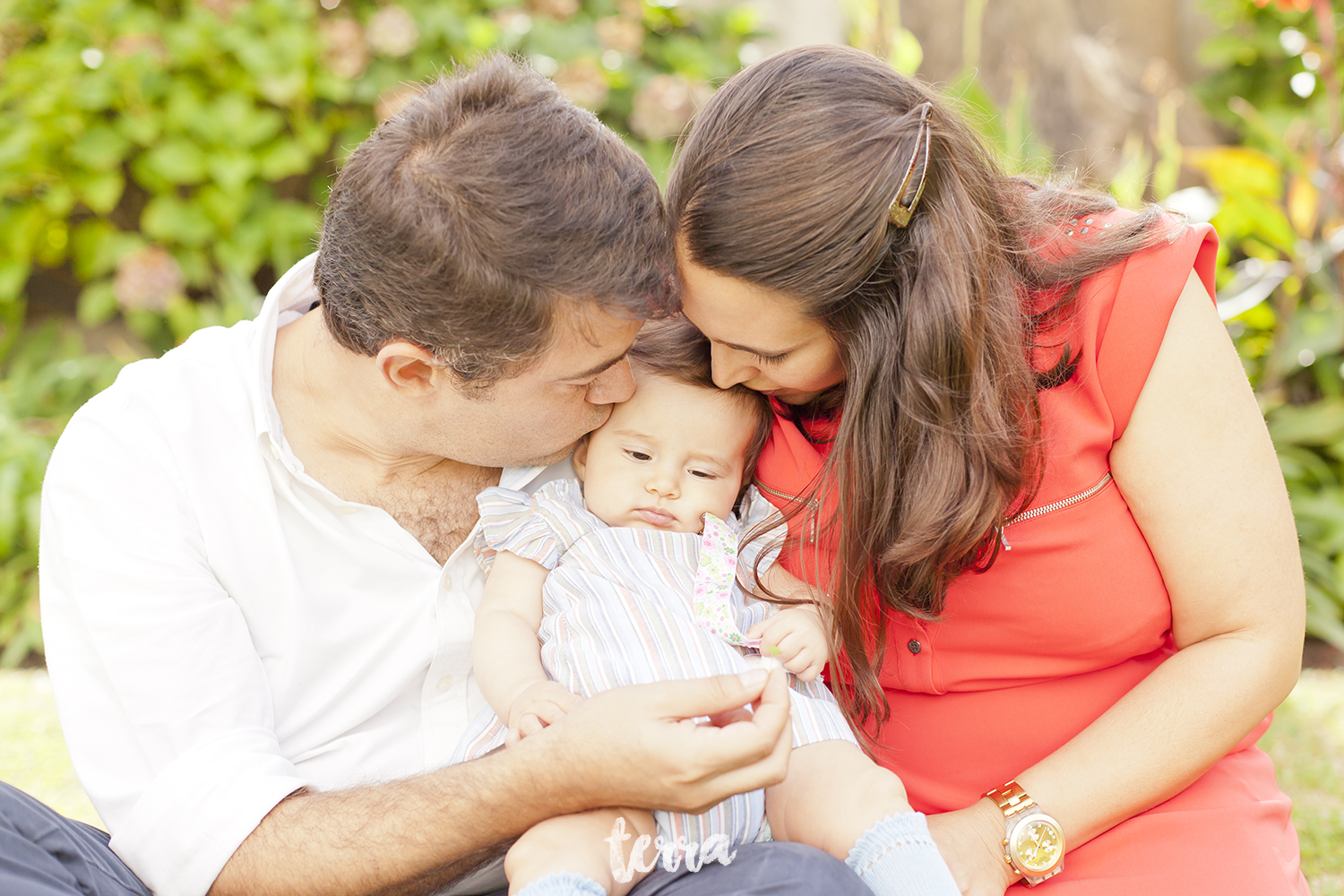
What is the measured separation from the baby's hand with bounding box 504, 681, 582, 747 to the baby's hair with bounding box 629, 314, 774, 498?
63 centimetres

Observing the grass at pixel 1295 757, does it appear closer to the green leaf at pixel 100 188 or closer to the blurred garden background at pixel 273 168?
the blurred garden background at pixel 273 168

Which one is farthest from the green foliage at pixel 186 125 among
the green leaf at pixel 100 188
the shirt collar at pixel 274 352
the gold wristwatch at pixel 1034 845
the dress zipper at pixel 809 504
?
the gold wristwatch at pixel 1034 845

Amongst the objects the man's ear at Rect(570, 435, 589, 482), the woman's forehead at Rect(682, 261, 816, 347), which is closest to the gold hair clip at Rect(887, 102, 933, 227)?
the woman's forehead at Rect(682, 261, 816, 347)

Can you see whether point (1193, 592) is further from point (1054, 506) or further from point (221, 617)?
point (221, 617)

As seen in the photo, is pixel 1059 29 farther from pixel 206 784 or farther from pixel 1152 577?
pixel 206 784

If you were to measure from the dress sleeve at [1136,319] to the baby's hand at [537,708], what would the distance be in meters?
1.08

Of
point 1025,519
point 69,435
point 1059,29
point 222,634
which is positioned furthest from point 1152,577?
point 1059,29

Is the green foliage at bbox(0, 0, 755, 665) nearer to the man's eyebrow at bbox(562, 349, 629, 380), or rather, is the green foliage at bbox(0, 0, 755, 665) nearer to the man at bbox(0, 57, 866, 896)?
the man at bbox(0, 57, 866, 896)

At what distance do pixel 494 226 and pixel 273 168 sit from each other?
9.04 feet

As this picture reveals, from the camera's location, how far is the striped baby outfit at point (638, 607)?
70.7 inches

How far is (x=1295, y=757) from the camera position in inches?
123

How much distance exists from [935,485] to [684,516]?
52 cm

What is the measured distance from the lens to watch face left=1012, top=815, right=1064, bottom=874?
175cm

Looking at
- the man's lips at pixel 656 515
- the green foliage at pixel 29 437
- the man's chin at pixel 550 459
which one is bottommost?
the green foliage at pixel 29 437
